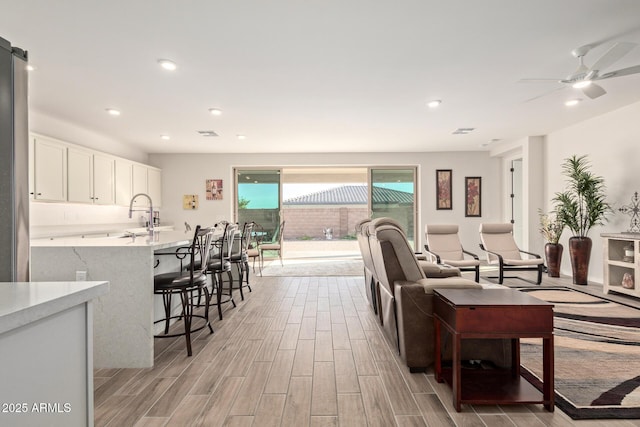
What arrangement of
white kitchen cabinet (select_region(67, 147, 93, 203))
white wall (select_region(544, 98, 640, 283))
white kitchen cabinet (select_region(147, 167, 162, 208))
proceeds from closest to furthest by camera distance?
white wall (select_region(544, 98, 640, 283)) → white kitchen cabinet (select_region(67, 147, 93, 203)) → white kitchen cabinet (select_region(147, 167, 162, 208))

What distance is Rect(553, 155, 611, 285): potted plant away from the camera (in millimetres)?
5477

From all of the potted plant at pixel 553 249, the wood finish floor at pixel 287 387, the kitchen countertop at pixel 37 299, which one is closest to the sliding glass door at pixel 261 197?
the wood finish floor at pixel 287 387

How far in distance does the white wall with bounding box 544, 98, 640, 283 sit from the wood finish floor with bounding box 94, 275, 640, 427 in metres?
4.28

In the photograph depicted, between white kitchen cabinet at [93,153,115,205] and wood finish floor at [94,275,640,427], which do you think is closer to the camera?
wood finish floor at [94,275,640,427]

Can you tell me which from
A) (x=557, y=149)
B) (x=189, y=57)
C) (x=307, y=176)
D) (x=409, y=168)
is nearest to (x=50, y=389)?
(x=189, y=57)

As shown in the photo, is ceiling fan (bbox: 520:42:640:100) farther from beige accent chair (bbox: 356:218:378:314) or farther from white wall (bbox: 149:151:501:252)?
white wall (bbox: 149:151:501:252)

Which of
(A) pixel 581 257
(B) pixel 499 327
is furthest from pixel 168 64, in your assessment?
(A) pixel 581 257

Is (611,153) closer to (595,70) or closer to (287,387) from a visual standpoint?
(595,70)

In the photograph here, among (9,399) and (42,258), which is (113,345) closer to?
(42,258)

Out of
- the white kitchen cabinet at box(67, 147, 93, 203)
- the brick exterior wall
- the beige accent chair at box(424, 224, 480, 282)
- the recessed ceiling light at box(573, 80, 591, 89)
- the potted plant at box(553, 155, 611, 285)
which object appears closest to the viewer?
the recessed ceiling light at box(573, 80, 591, 89)

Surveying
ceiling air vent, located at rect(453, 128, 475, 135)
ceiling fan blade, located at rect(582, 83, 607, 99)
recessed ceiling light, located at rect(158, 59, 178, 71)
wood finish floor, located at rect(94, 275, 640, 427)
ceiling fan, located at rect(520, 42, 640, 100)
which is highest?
ceiling air vent, located at rect(453, 128, 475, 135)

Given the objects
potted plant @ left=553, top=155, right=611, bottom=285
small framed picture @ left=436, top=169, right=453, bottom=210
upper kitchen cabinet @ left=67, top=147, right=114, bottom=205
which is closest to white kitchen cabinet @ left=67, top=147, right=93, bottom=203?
upper kitchen cabinet @ left=67, top=147, right=114, bottom=205

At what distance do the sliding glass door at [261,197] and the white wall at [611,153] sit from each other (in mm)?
5784

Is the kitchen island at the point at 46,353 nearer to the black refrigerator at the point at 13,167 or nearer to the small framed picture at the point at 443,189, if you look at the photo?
the black refrigerator at the point at 13,167
